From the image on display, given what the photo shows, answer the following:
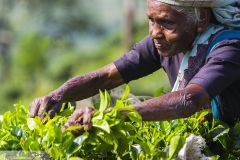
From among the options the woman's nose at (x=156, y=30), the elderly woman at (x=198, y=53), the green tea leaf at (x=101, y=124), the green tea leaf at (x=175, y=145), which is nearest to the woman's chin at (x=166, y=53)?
the elderly woman at (x=198, y=53)

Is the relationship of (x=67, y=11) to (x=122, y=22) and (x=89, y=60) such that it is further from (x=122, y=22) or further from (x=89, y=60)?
(x=89, y=60)

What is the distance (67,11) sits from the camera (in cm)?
3209

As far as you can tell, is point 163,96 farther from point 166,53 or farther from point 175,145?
point 166,53

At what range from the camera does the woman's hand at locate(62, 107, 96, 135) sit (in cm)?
447

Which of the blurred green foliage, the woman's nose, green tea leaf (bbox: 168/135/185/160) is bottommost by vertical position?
the blurred green foliage

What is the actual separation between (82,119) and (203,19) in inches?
48.4

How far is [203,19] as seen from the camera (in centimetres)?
537

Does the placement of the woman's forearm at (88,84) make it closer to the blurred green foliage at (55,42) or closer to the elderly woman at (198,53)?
the elderly woman at (198,53)

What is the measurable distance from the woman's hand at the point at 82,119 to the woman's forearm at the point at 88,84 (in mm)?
1031

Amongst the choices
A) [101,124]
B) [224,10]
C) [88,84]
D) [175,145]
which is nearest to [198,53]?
[224,10]

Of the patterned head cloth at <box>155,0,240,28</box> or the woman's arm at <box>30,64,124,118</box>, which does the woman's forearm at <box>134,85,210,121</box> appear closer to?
the patterned head cloth at <box>155,0,240,28</box>

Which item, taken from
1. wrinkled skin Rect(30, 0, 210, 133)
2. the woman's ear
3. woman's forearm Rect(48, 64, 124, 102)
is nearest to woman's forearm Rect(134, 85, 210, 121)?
wrinkled skin Rect(30, 0, 210, 133)

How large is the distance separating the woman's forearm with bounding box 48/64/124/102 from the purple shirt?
6 centimetres

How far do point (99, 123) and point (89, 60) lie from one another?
2232 centimetres
